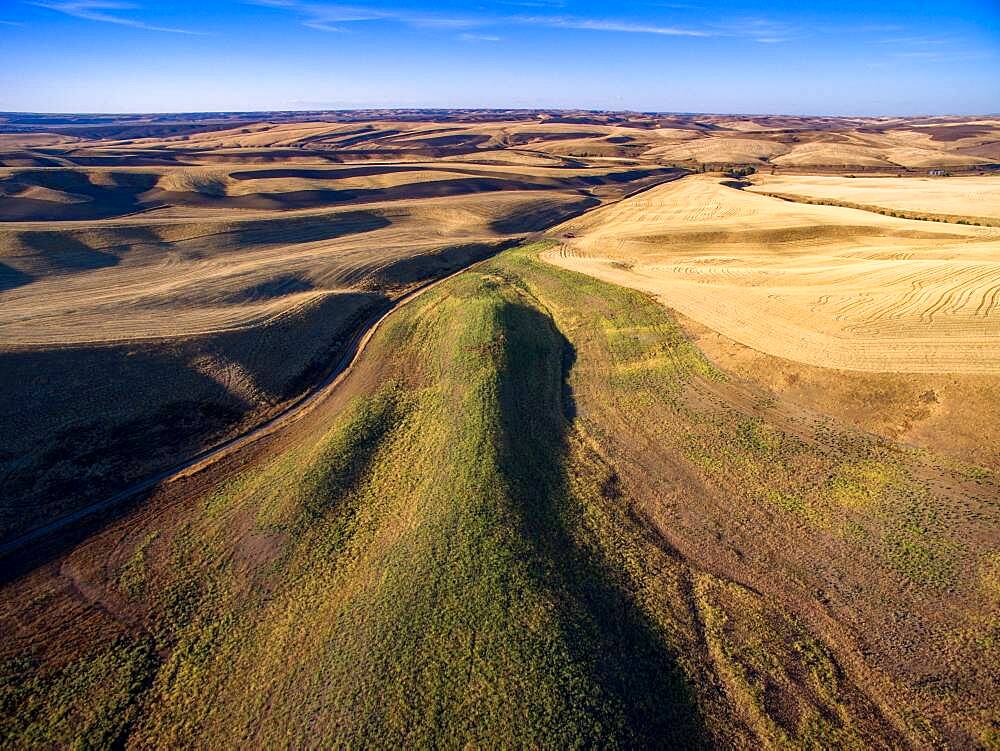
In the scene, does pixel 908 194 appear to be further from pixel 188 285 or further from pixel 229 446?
pixel 188 285

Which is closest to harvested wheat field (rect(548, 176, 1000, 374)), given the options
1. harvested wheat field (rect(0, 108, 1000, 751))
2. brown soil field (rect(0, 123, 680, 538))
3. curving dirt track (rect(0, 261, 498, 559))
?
harvested wheat field (rect(0, 108, 1000, 751))

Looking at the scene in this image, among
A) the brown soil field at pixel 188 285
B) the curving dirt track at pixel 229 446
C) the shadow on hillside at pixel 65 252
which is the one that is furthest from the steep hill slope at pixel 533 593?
the shadow on hillside at pixel 65 252

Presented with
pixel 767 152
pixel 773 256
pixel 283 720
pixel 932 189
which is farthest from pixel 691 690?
pixel 767 152

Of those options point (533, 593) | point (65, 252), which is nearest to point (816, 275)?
point (533, 593)

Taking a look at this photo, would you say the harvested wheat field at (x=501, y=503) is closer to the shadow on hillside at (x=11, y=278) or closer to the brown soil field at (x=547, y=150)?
the shadow on hillside at (x=11, y=278)

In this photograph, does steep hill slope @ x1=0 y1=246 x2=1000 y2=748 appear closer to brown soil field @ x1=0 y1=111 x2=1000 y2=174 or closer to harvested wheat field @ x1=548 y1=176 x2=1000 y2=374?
harvested wheat field @ x1=548 y1=176 x2=1000 y2=374

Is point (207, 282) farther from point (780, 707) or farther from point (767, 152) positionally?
point (767, 152)
